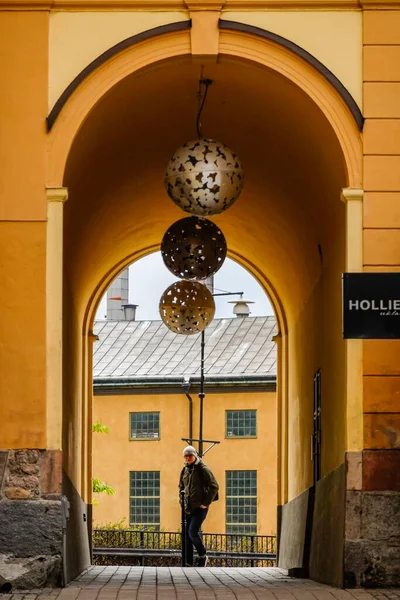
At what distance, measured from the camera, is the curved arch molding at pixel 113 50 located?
39.5 feet

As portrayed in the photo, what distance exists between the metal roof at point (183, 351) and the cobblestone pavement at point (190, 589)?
35.0 meters

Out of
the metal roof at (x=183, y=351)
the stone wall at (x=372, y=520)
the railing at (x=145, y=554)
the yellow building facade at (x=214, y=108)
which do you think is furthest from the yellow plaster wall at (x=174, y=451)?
the stone wall at (x=372, y=520)

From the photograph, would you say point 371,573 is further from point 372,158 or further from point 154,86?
point 154,86

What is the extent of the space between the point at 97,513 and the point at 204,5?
132ft

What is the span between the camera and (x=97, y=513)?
2007 inches

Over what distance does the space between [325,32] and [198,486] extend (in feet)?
23.7

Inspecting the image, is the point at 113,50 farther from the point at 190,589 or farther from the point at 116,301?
the point at 116,301

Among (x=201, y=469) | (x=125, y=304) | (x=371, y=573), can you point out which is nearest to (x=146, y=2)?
(x=371, y=573)

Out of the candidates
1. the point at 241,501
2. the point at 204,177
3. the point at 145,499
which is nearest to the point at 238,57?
the point at 204,177

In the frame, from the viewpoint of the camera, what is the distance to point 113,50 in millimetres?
12117

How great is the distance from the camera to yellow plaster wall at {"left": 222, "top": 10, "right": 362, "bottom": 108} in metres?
12.1

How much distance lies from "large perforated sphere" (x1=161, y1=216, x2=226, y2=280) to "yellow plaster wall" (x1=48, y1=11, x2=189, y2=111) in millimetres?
2577

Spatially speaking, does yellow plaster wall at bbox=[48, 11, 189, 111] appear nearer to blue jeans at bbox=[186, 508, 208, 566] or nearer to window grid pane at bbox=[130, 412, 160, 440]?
blue jeans at bbox=[186, 508, 208, 566]

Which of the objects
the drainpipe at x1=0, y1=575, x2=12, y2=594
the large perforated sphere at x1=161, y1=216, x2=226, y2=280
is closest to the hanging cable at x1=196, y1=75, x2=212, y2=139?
the large perforated sphere at x1=161, y1=216, x2=226, y2=280
